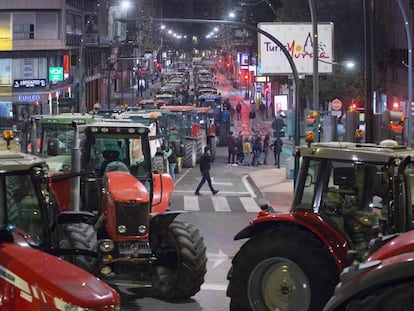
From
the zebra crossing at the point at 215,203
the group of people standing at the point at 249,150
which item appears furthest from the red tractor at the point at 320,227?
the group of people standing at the point at 249,150

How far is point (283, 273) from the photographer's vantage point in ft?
27.6

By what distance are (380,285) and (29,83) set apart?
5487cm

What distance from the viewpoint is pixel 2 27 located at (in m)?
57.2

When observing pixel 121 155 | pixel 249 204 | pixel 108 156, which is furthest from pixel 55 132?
pixel 249 204

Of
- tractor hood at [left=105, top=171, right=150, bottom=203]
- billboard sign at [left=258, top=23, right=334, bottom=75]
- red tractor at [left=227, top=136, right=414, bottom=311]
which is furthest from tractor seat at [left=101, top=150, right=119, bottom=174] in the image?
billboard sign at [left=258, top=23, right=334, bottom=75]

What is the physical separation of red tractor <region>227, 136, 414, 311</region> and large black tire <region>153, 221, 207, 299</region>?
5.56 feet

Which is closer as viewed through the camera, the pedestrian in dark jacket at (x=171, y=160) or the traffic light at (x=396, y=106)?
the pedestrian in dark jacket at (x=171, y=160)

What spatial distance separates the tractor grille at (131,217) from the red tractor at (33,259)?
65.1 inches

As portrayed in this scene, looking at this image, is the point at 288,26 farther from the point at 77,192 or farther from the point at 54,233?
the point at 54,233

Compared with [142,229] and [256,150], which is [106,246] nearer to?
[142,229]

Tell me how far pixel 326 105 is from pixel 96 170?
36.4 m

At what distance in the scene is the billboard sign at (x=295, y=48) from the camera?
31.1 meters

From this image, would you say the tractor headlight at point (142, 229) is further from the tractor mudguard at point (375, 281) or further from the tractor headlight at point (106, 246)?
the tractor mudguard at point (375, 281)

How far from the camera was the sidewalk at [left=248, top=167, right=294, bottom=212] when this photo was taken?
23.2m
